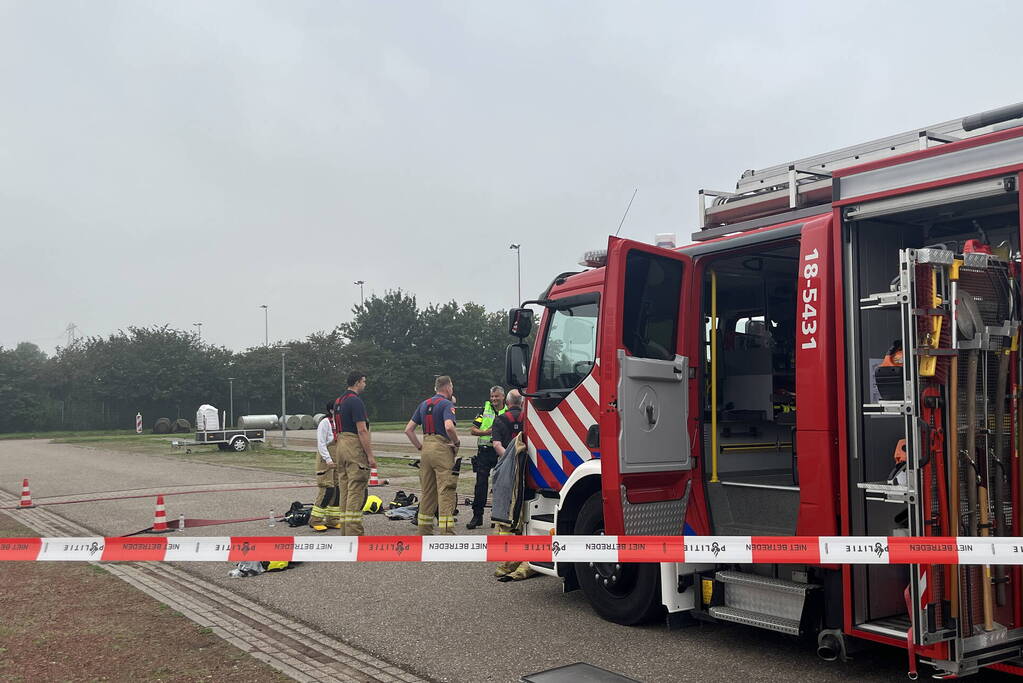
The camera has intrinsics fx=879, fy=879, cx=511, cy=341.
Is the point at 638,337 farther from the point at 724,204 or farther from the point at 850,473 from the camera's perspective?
the point at 850,473

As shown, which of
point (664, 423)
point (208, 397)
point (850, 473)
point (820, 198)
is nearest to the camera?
point (850, 473)

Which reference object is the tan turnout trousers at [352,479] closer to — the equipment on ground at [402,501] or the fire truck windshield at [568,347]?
the equipment on ground at [402,501]

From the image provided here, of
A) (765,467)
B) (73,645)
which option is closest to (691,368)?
(765,467)

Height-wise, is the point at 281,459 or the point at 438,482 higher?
the point at 438,482

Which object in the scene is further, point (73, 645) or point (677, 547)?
point (73, 645)

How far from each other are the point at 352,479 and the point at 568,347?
3969mm

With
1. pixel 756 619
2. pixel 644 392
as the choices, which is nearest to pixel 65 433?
pixel 644 392

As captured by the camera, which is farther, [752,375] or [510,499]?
[510,499]

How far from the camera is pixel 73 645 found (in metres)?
5.82

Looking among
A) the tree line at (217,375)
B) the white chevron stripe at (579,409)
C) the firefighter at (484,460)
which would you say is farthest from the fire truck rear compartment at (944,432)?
the tree line at (217,375)

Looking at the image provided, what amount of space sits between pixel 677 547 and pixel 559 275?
2.92 m

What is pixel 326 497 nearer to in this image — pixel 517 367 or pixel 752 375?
pixel 517 367

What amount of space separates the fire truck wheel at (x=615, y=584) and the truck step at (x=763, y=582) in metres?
0.51

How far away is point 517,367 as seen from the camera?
7.11 meters
